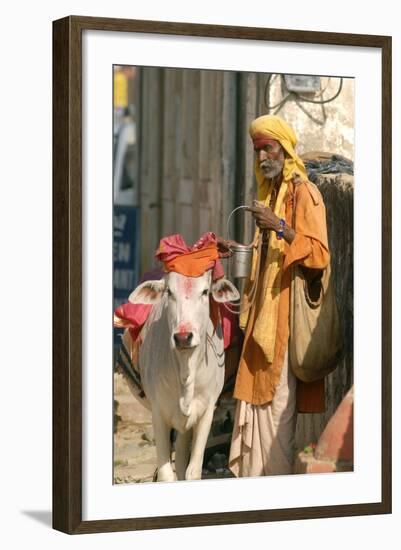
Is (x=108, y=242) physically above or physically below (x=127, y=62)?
below

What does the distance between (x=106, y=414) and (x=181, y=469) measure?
1.48 feet

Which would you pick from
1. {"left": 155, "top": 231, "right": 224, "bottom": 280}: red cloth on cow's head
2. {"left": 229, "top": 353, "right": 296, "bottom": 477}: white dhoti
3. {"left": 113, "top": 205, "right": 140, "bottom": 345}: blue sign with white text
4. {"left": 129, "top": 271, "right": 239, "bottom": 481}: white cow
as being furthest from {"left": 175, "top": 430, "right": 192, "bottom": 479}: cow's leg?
{"left": 155, "top": 231, "right": 224, "bottom": 280}: red cloth on cow's head

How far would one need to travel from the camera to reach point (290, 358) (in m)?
8.24

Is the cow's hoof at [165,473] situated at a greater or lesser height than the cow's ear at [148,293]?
lesser

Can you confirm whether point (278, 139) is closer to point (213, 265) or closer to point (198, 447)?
point (213, 265)

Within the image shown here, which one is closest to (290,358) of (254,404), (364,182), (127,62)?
(254,404)

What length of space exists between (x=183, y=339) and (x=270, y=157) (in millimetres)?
819

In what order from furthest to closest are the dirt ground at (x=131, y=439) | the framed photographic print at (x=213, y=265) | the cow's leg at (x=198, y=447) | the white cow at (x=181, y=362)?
1. the cow's leg at (x=198, y=447)
2. the white cow at (x=181, y=362)
3. the dirt ground at (x=131, y=439)
4. the framed photographic print at (x=213, y=265)

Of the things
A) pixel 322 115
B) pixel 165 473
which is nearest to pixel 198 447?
pixel 165 473

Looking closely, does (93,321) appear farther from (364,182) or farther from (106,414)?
(364,182)

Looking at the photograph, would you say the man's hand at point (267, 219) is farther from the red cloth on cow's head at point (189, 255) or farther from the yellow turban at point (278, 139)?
the red cloth on cow's head at point (189, 255)

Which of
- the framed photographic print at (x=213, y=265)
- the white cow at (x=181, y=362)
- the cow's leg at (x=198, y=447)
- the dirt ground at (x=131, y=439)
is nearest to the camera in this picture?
the framed photographic print at (x=213, y=265)

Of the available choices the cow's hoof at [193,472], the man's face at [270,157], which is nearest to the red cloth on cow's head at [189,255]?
the man's face at [270,157]

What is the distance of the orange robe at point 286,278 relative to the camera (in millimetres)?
8172
